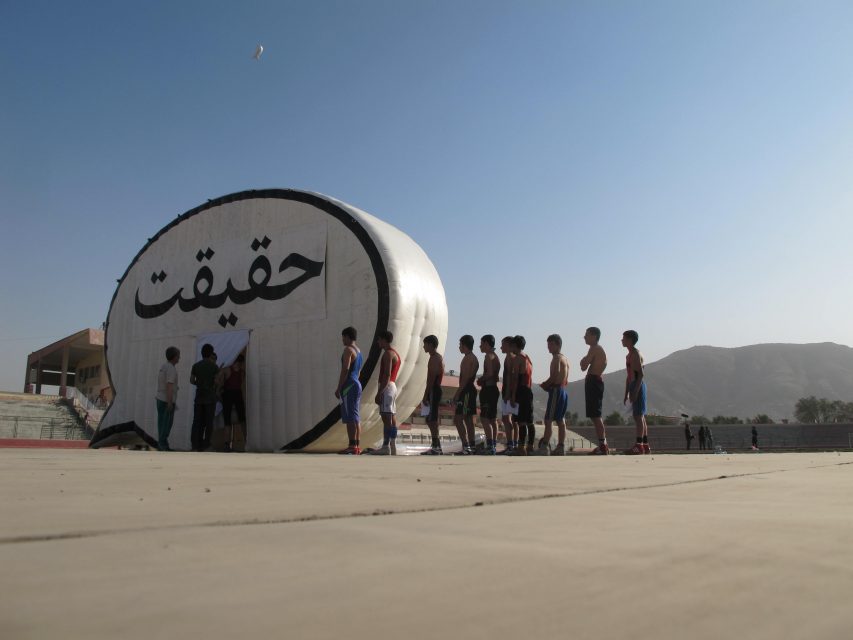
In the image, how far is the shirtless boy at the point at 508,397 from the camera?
7617 mm

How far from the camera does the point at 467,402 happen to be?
8.09 meters

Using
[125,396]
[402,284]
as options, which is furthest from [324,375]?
[125,396]

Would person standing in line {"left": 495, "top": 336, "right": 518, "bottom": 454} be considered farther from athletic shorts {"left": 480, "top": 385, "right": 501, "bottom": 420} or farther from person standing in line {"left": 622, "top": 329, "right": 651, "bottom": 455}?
person standing in line {"left": 622, "top": 329, "right": 651, "bottom": 455}

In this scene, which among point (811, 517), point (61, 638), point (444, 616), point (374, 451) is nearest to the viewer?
point (61, 638)

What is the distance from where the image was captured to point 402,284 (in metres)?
9.23

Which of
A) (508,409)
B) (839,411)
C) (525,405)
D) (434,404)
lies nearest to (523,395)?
(525,405)

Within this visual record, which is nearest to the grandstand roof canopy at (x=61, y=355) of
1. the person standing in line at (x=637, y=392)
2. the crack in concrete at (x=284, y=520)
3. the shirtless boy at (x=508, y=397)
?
the shirtless boy at (x=508, y=397)

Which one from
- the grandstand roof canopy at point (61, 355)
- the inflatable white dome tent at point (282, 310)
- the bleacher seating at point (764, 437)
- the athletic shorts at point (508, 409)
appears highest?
the grandstand roof canopy at point (61, 355)

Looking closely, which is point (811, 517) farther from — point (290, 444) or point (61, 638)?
point (290, 444)

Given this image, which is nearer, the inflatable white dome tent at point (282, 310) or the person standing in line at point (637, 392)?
the person standing in line at point (637, 392)

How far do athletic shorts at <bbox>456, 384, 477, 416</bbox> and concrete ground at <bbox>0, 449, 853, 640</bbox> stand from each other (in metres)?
6.49

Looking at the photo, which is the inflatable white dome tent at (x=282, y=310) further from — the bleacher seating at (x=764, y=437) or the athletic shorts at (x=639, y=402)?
the bleacher seating at (x=764, y=437)

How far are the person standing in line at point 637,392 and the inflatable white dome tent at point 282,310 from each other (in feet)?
10.7

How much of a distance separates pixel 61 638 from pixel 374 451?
6922 millimetres
